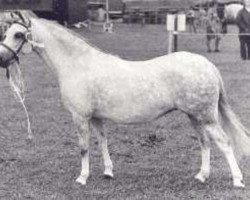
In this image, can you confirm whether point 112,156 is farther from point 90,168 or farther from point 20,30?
point 20,30

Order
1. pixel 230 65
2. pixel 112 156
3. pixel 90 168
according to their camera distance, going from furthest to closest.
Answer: pixel 230 65, pixel 112 156, pixel 90 168

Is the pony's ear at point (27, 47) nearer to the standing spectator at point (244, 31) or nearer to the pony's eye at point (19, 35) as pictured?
the pony's eye at point (19, 35)

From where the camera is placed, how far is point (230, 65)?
70.4ft

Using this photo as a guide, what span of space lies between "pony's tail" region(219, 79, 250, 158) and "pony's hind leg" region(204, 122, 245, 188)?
0.90 feet

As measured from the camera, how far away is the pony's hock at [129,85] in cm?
772

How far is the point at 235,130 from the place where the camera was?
8.09 metres

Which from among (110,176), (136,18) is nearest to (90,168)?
(110,176)

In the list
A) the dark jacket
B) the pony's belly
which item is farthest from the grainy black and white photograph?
the dark jacket

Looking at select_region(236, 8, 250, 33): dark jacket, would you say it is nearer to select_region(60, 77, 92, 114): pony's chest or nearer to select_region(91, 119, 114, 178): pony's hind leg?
select_region(91, 119, 114, 178): pony's hind leg

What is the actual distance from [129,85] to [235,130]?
146 centimetres

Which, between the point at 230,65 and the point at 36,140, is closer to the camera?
the point at 36,140

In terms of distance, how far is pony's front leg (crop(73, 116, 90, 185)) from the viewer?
7.93 metres

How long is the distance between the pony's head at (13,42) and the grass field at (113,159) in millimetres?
628

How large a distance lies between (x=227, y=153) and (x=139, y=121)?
1122 mm
